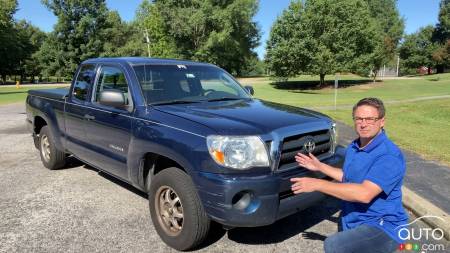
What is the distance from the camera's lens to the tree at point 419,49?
71188 mm

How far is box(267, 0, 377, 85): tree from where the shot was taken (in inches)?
1575

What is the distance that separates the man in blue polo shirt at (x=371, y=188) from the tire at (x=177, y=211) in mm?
1071

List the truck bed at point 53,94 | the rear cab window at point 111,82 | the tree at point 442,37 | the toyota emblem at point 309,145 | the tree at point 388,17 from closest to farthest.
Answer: the toyota emblem at point 309,145 → the rear cab window at point 111,82 → the truck bed at point 53,94 → the tree at point 388,17 → the tree at point 442,37

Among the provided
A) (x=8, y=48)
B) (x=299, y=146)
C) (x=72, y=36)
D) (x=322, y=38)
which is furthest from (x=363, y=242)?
(x=8, y=48)

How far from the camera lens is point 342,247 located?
2865mm

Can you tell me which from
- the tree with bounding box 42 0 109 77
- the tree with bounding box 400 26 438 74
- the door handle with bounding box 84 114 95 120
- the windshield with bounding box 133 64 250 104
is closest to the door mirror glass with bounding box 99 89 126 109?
the windshield with bounding box 133 64 250 104

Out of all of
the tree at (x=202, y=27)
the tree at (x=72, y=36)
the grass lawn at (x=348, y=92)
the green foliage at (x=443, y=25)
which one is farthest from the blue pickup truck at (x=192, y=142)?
the green foliage at (x=443, y=25)

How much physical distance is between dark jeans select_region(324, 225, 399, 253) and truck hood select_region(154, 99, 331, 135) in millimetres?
1124

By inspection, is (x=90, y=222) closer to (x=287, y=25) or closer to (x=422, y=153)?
(x=422, y=153)

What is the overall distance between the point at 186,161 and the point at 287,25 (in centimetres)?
3960

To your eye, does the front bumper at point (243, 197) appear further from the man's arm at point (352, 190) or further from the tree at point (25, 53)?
the tree at point (25, 53)

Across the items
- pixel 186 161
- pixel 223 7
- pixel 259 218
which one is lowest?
pixel 259 218

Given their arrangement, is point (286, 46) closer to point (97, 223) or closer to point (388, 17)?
point (388, 17)

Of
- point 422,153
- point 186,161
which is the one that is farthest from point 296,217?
point 422,153
